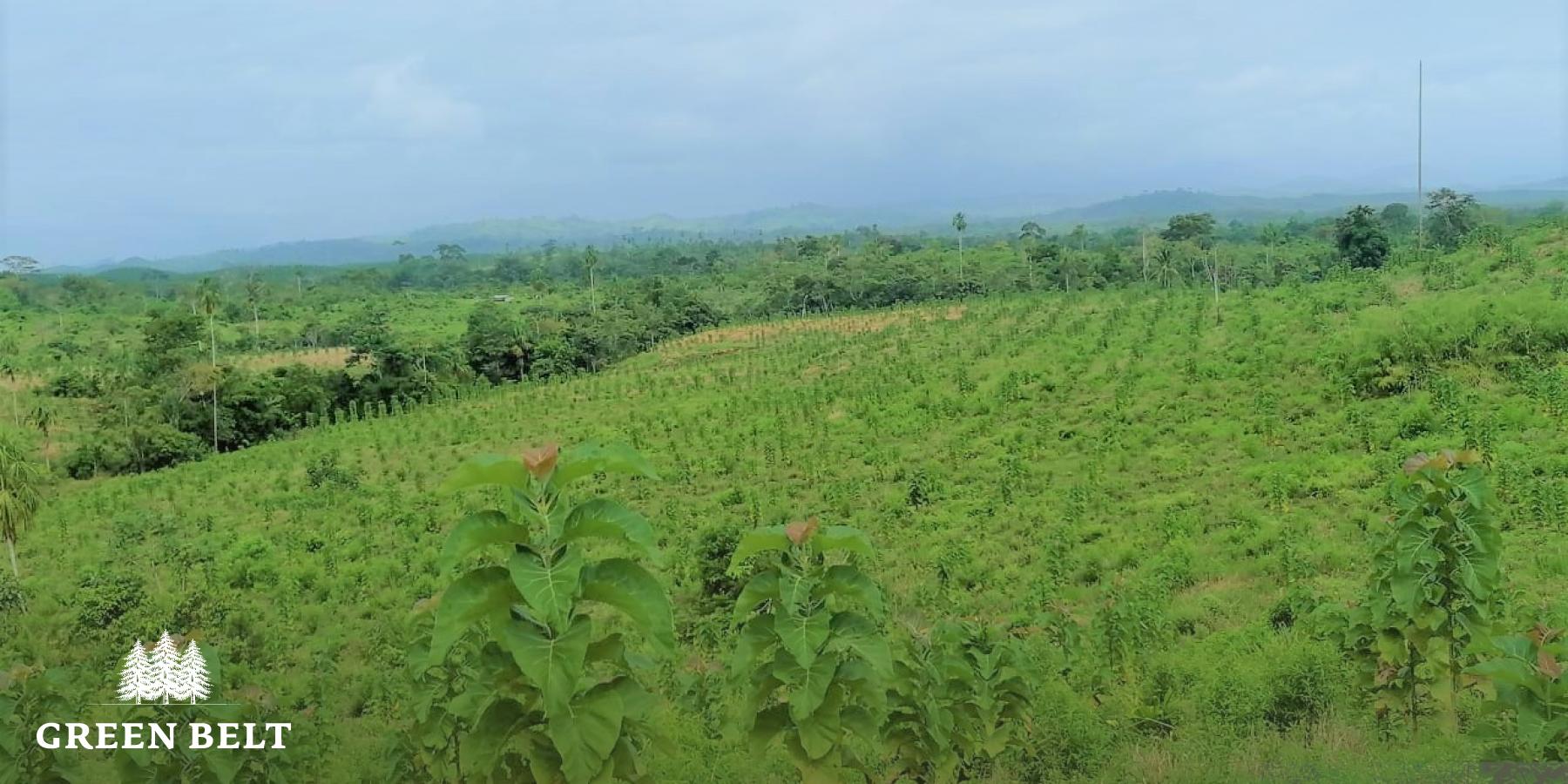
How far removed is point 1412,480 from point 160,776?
4.53 m

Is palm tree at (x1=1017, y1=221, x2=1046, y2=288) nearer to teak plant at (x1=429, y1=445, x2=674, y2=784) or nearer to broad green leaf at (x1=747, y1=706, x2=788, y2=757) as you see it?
broad green leaf at (x1=747, y1=706, x2=788, y2=757)

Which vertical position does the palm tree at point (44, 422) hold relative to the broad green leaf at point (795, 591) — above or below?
below

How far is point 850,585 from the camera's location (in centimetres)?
260

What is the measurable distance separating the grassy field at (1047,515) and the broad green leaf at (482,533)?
828 millimetres

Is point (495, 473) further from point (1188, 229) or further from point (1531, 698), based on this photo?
point (1188, 229)

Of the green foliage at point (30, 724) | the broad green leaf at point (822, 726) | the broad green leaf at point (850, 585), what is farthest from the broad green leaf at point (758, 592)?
the green foliage at point (30, 724)

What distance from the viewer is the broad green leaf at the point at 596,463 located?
2.25m

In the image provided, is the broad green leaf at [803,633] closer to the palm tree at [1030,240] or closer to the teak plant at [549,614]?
the teak plant at [549,614]

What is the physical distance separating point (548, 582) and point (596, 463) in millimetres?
325

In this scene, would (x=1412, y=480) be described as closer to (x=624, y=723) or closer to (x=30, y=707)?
(x=624, y=723)

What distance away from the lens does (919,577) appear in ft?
29.8

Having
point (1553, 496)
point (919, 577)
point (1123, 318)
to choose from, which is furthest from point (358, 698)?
point (1123, 318)

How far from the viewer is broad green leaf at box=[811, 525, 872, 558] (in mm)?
2521

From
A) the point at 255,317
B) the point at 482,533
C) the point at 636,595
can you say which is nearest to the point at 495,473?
the point at 482,533
